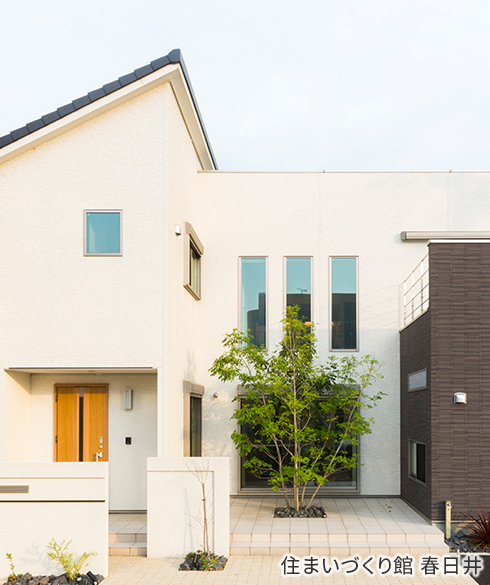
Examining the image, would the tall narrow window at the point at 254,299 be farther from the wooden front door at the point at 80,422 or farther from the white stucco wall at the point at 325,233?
the wooden front door at the point at 80,422

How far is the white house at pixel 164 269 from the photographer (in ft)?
31.6

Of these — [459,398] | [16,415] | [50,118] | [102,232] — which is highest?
[50,118]

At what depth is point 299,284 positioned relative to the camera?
12.9 metres

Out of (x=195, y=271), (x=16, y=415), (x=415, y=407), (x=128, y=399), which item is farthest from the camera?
(x=195, y=271)

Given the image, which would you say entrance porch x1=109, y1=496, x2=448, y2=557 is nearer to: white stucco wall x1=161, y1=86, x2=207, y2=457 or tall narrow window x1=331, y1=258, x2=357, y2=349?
white stucco wall x1=161, y1=86, x2=207, y2=457

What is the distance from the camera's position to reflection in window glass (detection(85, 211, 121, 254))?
32.2ft

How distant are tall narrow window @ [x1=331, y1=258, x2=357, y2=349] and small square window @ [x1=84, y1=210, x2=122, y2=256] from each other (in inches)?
194

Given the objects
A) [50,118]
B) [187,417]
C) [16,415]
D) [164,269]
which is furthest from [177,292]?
[50,118]

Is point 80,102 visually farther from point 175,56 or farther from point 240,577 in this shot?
point 240,577

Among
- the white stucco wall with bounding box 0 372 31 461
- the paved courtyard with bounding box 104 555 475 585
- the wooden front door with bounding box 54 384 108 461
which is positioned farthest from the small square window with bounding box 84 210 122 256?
the paved courtyard with bounding box 104 555 475 585

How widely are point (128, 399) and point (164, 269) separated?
2568mm

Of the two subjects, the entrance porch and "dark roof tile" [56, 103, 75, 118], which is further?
"dark roof tile" [56, 103, 75, 118]

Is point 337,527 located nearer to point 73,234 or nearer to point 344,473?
point 344,473

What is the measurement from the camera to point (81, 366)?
9562 mm
